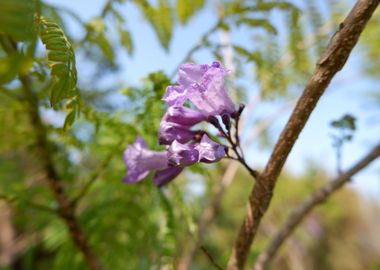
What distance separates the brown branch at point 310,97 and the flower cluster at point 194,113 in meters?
0.08

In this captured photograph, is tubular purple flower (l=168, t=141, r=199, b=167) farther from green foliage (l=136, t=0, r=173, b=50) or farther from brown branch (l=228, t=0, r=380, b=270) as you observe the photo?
green foliage (l=136, t=0, r=173, b=50)

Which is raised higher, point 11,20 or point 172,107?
point 11,20

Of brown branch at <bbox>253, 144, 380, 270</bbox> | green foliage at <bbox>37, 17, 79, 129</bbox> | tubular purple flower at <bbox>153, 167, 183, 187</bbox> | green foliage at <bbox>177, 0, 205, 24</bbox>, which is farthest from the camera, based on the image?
green foliage at <bbox>177, 0, 205, 24</bbox>

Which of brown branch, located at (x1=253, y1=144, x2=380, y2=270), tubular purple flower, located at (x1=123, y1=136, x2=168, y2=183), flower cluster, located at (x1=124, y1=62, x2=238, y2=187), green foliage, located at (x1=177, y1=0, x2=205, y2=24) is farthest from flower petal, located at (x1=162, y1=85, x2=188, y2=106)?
green foliage, located at (x1=177, y1=0, x2=205, y2=24)

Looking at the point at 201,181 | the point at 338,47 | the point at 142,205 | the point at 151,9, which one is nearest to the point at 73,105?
the point at 338,47

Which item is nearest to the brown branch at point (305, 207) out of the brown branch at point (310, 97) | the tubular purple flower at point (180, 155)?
the brown branch at point (310, 97)

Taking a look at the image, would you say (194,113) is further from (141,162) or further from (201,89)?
(141,162)

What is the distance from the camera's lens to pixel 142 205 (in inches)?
54.9

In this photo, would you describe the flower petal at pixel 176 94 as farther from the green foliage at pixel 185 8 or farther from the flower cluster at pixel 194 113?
the green foliage at pixel 185 8

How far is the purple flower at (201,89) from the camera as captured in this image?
2.00 ft

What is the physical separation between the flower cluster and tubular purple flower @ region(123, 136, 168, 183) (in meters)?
0.12

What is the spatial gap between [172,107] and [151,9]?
638 millimetres

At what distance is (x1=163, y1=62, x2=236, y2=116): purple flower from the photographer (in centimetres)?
61

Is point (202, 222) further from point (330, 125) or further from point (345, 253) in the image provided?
point (345, 253)
